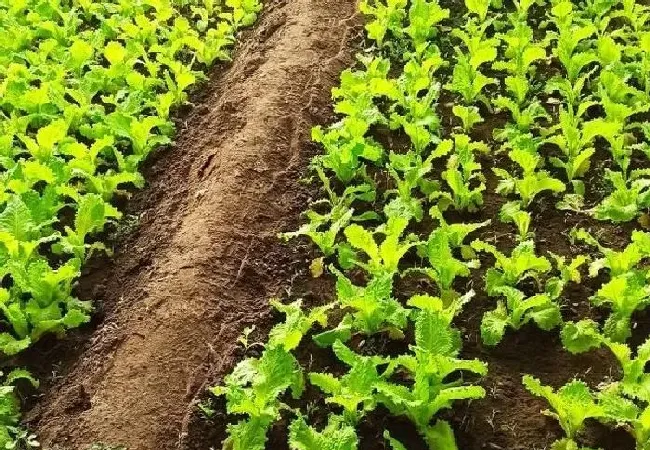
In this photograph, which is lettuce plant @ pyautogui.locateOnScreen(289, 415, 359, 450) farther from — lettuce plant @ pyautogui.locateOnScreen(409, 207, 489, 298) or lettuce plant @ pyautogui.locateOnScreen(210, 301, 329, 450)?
lettuce plant @ pyautogui.locateOnScreen(409, 207, 489, 298)

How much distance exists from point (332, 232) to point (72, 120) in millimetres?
2362

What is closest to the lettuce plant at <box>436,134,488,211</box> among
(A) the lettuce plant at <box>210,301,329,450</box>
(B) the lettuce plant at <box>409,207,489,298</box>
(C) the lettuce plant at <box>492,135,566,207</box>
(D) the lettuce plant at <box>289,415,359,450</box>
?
(C) the lettuce plant at <box>492,135,566,207</box>

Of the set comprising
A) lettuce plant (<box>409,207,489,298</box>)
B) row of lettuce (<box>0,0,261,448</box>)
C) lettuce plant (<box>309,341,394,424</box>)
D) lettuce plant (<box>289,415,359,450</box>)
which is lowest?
lettuce plant (<box>289,415,359,450</box>)

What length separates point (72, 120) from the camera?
600cm

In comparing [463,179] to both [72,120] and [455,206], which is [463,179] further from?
[72,120]

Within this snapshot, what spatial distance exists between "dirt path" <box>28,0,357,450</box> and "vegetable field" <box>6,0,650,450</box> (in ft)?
0.05

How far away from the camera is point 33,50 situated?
7.10 metres

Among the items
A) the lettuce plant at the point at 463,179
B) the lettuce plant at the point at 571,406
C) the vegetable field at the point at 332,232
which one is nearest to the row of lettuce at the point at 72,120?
the vegetable field at the point at 332,232

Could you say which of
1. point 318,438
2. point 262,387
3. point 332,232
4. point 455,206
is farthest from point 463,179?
point 318,438

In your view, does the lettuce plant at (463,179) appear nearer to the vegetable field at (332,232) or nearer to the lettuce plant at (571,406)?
the vegetable field at (332,232)

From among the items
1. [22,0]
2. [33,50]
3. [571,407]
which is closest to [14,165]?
[33,50]

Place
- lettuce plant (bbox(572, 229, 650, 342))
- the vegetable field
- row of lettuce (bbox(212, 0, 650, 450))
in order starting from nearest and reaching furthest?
row of lettuce (bbox(212, 0, 650, 450)) < the vegetable field < lettuce plant (bbox(572, 229, 650, 342))

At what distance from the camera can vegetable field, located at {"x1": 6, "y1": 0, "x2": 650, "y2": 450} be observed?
386 cm

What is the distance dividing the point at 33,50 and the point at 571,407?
216 inches
